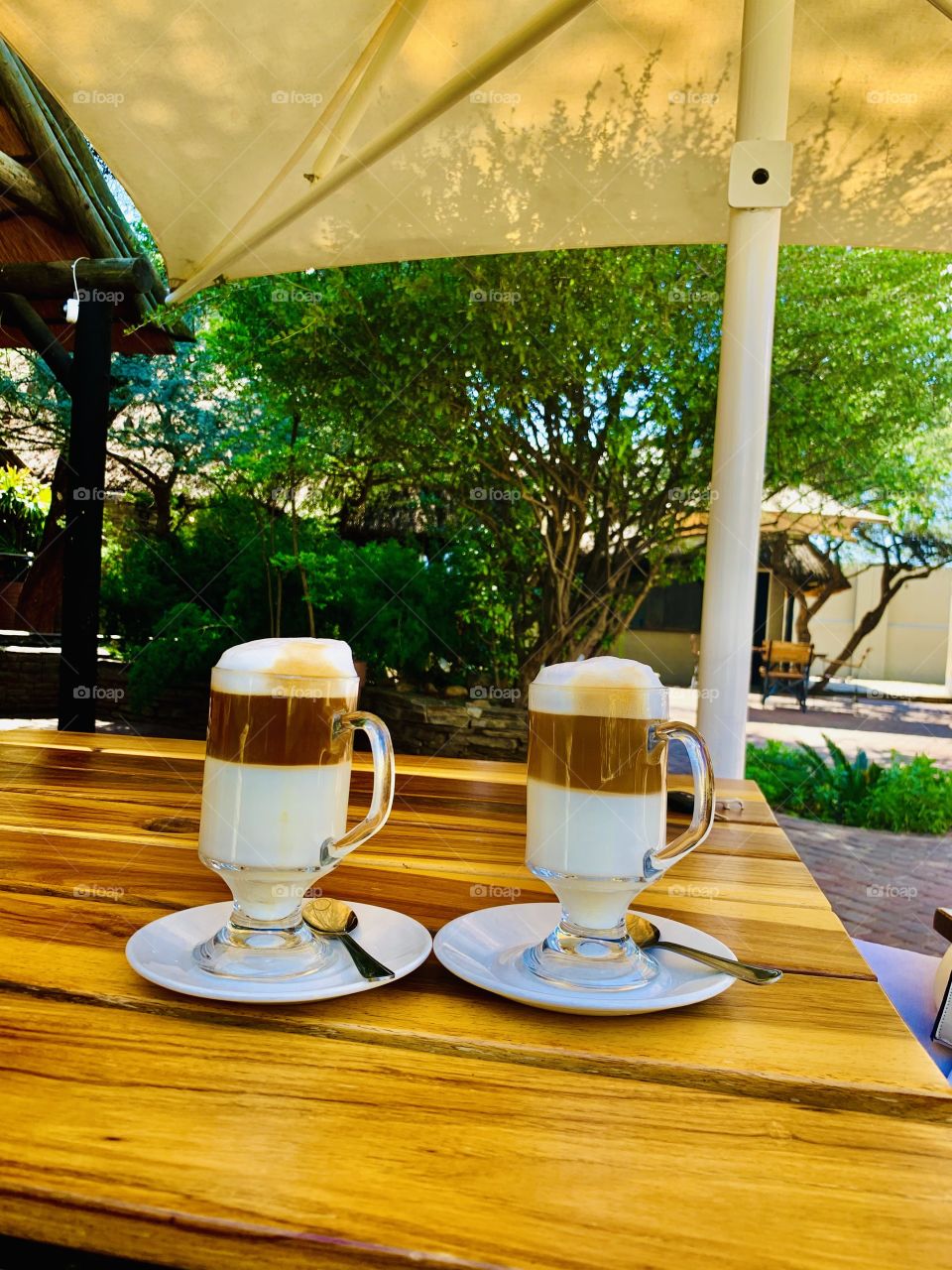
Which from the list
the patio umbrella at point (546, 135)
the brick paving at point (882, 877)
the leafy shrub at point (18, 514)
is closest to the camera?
the patio umbrella at point (546, 135)

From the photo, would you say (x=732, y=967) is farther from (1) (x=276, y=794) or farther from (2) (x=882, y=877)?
(2) (x=882, y=877)

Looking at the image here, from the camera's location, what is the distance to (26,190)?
164 inches

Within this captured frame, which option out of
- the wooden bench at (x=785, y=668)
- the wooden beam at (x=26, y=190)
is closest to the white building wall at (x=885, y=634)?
the wooden bench at (x=785, y=668)

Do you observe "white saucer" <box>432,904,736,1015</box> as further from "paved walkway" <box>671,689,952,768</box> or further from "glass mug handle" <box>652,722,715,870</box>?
"paved walkway" <box>671,689,952,768</box>

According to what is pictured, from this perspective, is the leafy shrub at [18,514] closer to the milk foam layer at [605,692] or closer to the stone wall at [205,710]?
the stone wall at [205,710]

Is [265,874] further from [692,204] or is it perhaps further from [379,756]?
[692,204]

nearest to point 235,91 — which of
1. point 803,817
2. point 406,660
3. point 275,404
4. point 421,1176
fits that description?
point 421,1176

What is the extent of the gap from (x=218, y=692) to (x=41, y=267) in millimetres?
4891

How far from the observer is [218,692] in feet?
2.21

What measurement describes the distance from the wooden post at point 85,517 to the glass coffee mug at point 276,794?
4093 millimetres

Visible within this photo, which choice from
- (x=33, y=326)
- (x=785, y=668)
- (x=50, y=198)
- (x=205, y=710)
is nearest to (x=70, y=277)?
(x=50, y=198)

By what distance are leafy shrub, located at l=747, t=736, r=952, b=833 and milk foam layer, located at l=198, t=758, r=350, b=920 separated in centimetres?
511

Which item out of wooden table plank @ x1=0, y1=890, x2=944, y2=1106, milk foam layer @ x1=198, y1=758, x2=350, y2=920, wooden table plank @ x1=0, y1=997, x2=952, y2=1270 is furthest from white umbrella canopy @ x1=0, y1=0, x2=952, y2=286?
wooden table plank @ x1=0, y1=997, x2=952, y2=1270

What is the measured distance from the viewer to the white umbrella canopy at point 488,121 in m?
2.55
